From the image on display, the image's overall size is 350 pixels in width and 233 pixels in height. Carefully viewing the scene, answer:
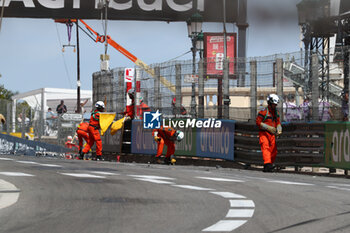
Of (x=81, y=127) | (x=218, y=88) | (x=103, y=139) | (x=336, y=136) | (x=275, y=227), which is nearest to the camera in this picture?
(x=275, y=227)

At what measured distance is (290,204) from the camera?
835cm

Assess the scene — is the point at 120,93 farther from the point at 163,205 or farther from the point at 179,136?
the point at 163,205

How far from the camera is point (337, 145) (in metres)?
15.9

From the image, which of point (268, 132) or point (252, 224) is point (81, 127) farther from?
point (252, 224)

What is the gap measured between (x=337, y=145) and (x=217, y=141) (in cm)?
417

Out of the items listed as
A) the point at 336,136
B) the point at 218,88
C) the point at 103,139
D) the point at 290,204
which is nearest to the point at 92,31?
the point at 103,139

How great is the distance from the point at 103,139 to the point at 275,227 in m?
18.6

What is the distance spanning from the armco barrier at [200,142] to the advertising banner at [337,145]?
10.4ft

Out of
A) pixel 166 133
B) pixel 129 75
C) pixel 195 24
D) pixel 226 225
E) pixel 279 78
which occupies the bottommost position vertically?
pixel 226 225

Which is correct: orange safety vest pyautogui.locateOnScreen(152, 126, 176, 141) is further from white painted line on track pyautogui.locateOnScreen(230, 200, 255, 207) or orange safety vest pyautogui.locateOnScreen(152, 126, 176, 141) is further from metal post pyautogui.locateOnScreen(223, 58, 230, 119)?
white painted line on track pyautogui.locateOnScreen(230, 200, 255, 207)

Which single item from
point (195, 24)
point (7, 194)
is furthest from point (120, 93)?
point (7, 194)

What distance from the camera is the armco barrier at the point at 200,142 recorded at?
1905cm

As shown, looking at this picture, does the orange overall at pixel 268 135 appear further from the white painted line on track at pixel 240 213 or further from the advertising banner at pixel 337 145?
the white painted line on track at pixel 240 213

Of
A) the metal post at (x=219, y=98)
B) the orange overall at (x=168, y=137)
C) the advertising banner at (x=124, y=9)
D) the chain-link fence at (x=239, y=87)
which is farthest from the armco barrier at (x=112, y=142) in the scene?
the advertising banner at (x=124, y=9)
